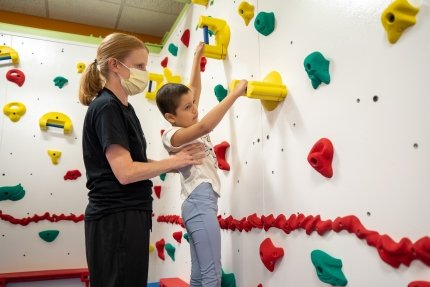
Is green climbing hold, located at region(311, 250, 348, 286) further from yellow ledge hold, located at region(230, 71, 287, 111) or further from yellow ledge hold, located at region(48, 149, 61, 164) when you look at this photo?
yellow ledge hold, located at region(48, 149, 61, 164)

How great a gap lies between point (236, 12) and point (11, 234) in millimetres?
2077

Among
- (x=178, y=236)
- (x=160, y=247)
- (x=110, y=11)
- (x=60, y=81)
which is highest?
(x=110, y=11)

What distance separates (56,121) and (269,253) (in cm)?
202

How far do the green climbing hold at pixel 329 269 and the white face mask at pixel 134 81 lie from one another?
724 millimetres

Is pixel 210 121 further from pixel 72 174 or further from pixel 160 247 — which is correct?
pixel 72 174

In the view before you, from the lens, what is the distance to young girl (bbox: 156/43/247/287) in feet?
3.85

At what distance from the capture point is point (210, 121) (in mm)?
1067

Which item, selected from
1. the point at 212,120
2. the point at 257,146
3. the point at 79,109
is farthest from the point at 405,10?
the point at 79,109

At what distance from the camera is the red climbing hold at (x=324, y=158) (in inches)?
35.9

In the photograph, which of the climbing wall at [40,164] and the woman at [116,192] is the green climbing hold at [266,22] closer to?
the woman at [116,192]

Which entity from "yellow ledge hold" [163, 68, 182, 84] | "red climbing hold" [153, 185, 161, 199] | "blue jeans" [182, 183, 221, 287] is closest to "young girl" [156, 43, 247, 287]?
"blue jeans" [182, 183, 221, 287]

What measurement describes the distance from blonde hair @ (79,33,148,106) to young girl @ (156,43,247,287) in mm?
228

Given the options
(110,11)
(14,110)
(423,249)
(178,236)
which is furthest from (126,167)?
(110,11)

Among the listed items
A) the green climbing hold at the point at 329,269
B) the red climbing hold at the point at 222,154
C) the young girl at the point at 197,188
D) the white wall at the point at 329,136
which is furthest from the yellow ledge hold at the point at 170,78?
the green climbing hold at the point at 329,269
